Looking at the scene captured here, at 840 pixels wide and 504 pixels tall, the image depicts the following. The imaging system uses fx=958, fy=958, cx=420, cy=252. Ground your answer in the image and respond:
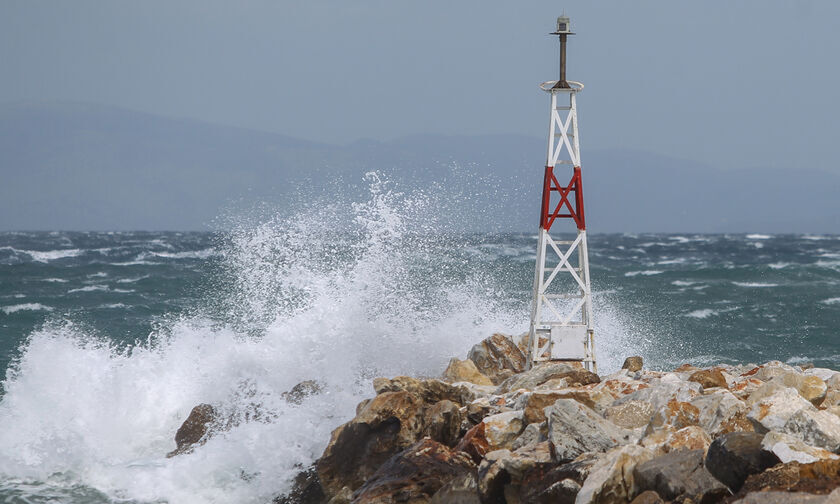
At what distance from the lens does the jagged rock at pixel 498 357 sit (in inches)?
580

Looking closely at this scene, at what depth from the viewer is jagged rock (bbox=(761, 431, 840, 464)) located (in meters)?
7.02

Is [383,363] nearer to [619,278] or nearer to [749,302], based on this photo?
[749,302]

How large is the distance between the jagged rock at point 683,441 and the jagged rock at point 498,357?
6.48m

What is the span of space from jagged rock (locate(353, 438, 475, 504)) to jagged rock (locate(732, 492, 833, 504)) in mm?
2946

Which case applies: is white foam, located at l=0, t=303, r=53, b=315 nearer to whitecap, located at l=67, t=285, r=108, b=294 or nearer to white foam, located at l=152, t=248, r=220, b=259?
whitecap, located at l=67, t=285, r=108, b=294

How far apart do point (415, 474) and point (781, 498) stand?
147 inches

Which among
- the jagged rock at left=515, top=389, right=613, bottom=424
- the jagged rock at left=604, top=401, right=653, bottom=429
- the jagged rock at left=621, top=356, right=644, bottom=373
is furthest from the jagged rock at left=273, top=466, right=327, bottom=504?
the jagged rock at left=621, top=356, right=644, bottom=373

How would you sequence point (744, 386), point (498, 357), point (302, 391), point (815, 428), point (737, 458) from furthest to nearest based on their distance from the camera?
point (498, 357)
point (302, 391)
point (744, 386)
point (815, 428)
point (737, 458)

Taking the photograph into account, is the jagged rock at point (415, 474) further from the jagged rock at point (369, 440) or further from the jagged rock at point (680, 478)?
the jagged rock at point (680, 478)

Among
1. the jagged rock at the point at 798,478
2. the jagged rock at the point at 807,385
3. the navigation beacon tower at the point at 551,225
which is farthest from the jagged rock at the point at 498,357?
the jagged rock at the point at 798,478

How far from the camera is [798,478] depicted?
675cm

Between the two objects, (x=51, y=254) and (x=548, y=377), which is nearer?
(x=548, y=377)

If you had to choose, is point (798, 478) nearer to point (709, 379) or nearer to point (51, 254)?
point (709, 379)

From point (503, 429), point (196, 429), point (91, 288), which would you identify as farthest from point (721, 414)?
point (91, 288)
